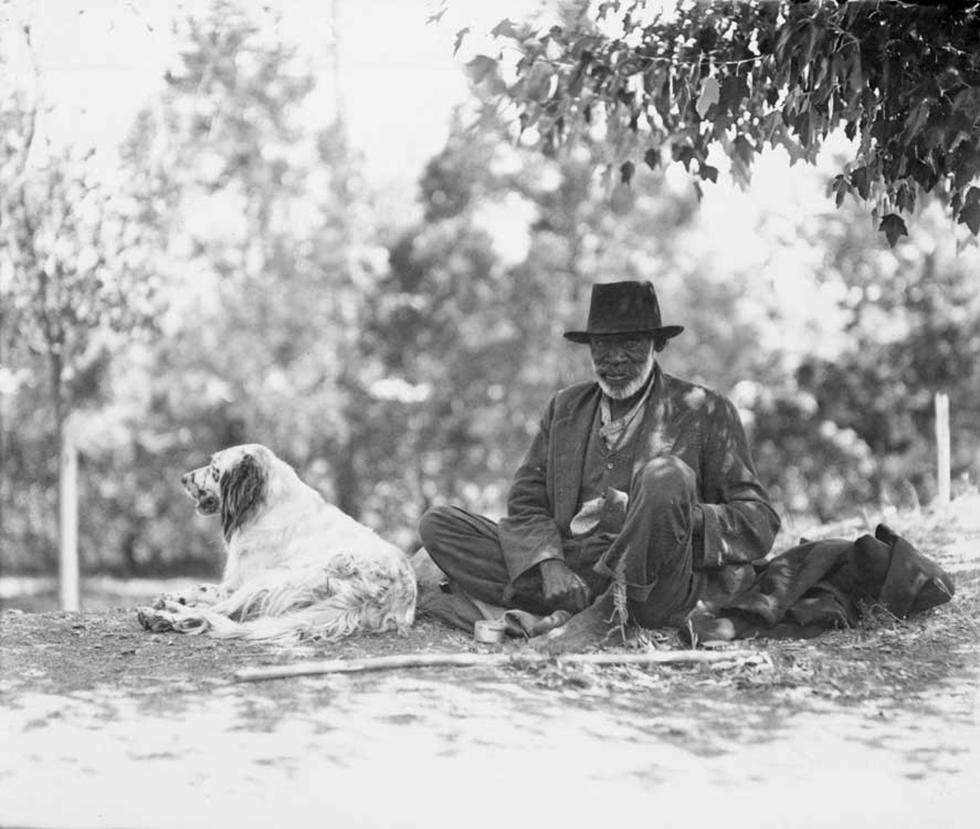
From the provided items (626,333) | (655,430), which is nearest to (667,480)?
(655,430)

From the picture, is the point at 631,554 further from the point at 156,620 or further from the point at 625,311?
the point at 156,620

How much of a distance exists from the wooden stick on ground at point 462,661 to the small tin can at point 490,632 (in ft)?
1.28

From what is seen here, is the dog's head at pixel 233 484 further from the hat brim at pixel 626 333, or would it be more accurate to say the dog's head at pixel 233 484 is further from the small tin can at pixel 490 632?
the hat brim at pixel 626 333

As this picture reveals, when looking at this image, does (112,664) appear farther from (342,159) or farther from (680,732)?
(342,159)

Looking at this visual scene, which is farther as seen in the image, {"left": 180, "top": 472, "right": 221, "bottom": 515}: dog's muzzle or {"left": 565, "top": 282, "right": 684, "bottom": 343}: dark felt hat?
{"left": 180, "top": 472, "right": 221, "bottom": 515}: dog's muzzle

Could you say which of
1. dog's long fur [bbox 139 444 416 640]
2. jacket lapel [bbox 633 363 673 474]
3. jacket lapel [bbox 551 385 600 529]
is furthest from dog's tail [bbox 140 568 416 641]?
jacket lapel [bbox 633 363 673 474]

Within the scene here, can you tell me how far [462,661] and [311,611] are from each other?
39.4 inches

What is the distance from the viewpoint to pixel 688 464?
5.78 m

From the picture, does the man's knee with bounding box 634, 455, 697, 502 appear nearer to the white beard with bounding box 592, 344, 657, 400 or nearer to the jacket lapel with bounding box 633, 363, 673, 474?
the jacket lapel with bounding box 633, 363, 673, 474

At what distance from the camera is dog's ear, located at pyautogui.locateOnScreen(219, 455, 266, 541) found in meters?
6.23

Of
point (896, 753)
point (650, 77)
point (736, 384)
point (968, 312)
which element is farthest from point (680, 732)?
point (736, 384)

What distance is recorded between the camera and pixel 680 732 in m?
4.29

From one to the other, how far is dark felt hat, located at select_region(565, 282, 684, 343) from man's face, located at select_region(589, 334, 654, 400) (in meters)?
0.04

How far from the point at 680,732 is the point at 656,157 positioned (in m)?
3.62
